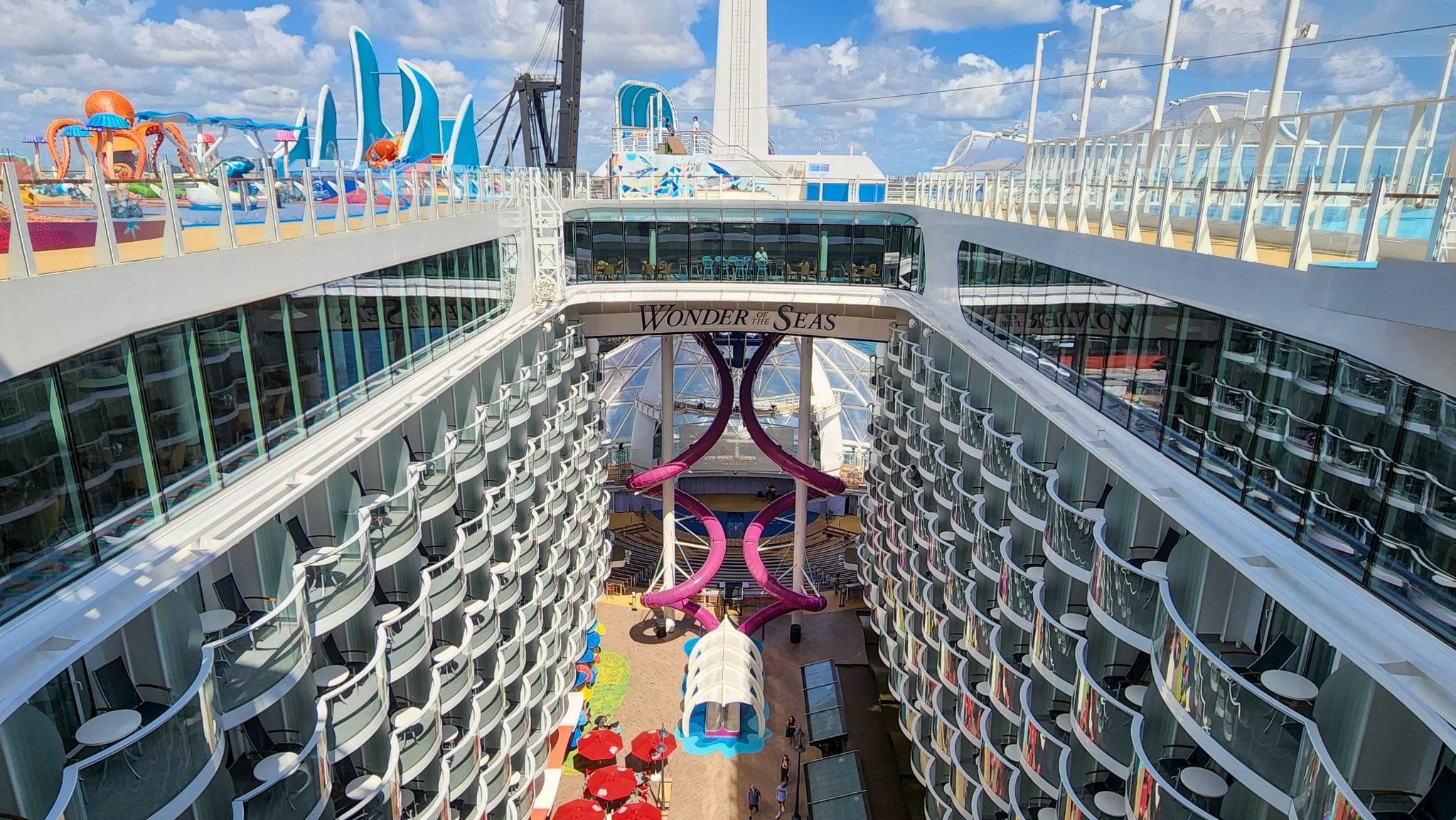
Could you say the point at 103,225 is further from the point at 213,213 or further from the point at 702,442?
the point at 702,442

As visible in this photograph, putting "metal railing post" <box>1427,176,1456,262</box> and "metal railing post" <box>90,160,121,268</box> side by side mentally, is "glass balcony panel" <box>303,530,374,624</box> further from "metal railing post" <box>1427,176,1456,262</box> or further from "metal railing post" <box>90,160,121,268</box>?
"metal railing post" <box>1427,176,1456,262</box>

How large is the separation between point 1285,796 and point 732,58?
50.1m

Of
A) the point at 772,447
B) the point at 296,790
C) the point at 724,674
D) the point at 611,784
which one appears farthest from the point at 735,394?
the point at 296,790

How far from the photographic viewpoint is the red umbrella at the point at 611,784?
20828mm

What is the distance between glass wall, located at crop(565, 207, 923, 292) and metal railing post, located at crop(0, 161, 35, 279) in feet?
64.0

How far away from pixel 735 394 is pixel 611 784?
20135 mm

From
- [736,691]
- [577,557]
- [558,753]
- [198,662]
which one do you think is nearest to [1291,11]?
[198,662]

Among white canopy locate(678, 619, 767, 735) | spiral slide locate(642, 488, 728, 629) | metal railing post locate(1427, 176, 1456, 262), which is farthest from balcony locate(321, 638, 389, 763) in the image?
spiral slide locate(642, 488, 728, 629)

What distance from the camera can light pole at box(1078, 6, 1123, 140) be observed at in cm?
1739

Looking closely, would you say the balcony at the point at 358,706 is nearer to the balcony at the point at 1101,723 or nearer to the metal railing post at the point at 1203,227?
A: the balcony at the point at 1101,723

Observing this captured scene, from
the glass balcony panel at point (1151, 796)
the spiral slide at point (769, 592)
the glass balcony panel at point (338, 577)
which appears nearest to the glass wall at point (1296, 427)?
the glass balcony panel at point (1151, 796)

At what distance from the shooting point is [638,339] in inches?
1855

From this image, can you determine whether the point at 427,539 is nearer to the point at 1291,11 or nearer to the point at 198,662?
the point at 198,662

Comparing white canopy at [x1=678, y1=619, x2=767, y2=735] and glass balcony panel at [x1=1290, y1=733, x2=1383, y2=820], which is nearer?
glass balcony panel at [x1=1290, y1=733, x2=1383, y2=820]
